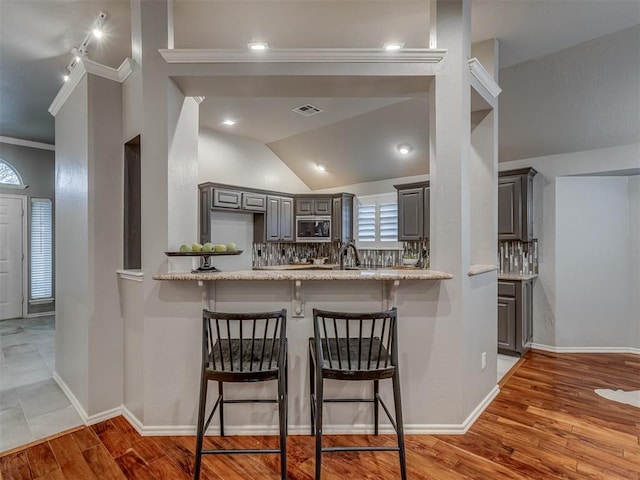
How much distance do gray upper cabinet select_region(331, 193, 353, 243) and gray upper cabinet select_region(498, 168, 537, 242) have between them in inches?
108

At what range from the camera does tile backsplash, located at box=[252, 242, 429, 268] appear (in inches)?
236

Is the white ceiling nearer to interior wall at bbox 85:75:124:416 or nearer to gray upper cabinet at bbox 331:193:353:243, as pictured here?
interior wall at bbox 85:75:124:416

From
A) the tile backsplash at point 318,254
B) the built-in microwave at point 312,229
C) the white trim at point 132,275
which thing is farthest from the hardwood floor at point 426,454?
the built-in microwave at point 312,229

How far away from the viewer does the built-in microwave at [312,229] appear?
6363mm

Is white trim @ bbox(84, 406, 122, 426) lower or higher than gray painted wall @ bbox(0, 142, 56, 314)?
lower

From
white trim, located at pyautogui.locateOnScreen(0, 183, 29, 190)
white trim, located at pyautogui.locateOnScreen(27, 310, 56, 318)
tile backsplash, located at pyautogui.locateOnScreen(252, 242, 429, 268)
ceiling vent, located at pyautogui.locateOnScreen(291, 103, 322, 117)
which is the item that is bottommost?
white trim, located at pyautogui.locateOnScreen(27, 310, 56, 318)

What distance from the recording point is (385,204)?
20.2ft

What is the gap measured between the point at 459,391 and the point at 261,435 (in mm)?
1415

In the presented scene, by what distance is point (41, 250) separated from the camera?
606 centimetres

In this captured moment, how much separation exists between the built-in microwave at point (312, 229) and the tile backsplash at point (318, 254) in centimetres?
45

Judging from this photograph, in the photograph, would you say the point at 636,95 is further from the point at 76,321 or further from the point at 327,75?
the point at 76,321

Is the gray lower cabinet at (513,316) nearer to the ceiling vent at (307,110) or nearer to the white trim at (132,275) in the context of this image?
the ceiling vent at (307,110)

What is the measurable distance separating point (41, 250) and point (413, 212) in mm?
6487

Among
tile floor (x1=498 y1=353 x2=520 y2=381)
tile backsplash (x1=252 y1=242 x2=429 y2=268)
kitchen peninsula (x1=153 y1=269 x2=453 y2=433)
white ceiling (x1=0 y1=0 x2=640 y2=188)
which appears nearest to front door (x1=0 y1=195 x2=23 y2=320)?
white ceiling (x1=0 y1=0 x2=640 y2=188)
